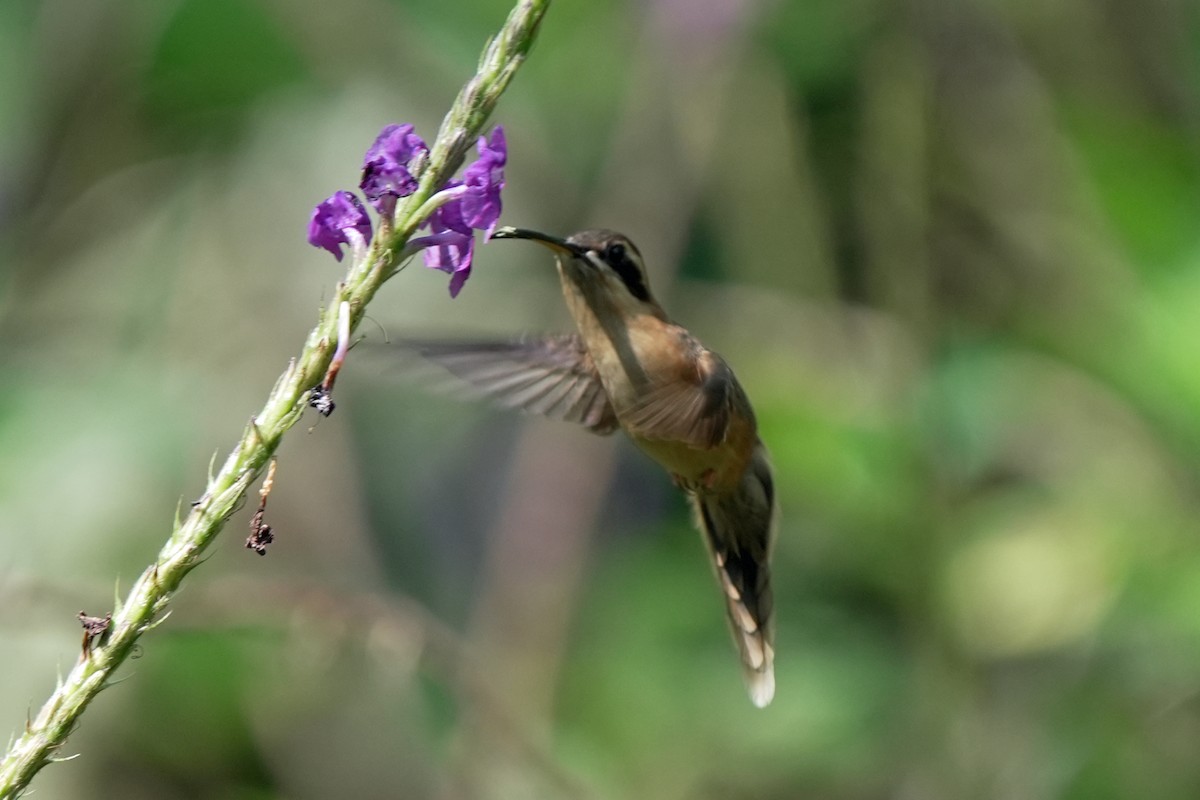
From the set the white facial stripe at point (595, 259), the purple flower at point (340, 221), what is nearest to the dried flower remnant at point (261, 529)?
the purple flower at point (340, 221)

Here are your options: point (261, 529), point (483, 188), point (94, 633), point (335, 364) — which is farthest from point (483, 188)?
point (94, 633)

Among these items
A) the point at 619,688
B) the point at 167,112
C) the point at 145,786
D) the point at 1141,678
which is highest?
the point at 167,112

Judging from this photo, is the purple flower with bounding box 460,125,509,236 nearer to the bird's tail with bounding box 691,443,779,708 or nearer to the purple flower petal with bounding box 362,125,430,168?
the purple flower petal with bounding box 362,125,430,168

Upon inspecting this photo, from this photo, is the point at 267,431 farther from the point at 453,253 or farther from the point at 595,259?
the point at 595,259

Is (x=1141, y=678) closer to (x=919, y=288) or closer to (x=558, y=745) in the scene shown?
(x=919, y=288)

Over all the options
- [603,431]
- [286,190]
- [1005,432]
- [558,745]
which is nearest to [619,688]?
[558,745]

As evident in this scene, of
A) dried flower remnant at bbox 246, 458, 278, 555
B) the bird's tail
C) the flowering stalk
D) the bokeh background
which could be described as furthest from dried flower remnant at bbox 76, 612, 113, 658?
the bird's tail

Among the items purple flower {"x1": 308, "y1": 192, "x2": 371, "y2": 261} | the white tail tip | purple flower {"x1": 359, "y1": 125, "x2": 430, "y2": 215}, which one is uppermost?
purple flower {"x1": 359, "y1": 125, "x2": 430, "y2": 215}

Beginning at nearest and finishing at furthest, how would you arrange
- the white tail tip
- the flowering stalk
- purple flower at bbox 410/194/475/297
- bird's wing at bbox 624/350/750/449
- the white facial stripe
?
the flowering stalk
purple flower at bbox 410/194/475/297
bird's wing at bbox 624/350/750/449
the white facial stripe
the white tail tip
